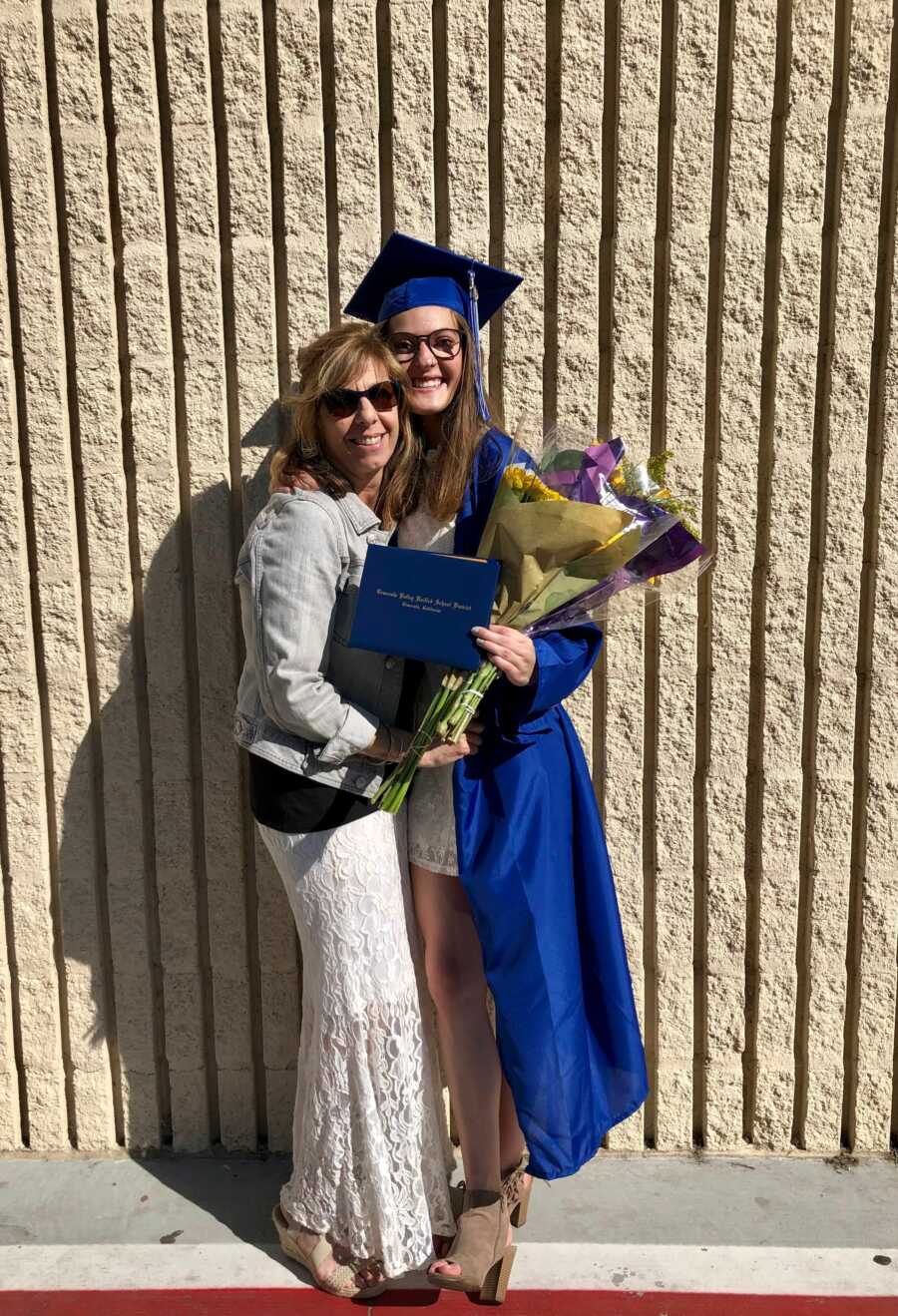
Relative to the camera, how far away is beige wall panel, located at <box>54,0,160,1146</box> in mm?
2816

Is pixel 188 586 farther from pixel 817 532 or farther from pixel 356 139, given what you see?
pixel 817 532

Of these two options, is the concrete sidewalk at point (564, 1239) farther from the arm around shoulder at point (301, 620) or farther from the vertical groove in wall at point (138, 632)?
the arm around shoulder at point (301, 620)

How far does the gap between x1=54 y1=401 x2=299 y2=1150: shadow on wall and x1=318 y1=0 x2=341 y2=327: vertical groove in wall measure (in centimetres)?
35

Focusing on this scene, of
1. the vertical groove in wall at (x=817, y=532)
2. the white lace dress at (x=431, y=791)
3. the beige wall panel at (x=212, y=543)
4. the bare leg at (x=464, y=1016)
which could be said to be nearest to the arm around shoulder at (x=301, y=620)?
the white lace dress at (x=431, y=791)

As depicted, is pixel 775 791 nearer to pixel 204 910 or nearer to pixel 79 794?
pixel 204 910

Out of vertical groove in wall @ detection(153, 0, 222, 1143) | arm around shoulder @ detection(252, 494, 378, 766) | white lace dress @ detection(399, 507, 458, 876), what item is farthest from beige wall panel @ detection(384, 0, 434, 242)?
arm around shoulder @ detection(252, 494, 378, 766)

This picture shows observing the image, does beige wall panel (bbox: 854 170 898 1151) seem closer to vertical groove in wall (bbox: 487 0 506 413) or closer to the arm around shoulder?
vertical groove in wall (bbox: 487 0 506 413)

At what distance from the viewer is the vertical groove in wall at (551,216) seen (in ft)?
9.12

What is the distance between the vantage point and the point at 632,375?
9.40 ft

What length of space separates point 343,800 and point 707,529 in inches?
47.6

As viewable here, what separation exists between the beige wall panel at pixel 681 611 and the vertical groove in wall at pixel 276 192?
97 centimetres

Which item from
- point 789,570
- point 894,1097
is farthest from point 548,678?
point 894,1097

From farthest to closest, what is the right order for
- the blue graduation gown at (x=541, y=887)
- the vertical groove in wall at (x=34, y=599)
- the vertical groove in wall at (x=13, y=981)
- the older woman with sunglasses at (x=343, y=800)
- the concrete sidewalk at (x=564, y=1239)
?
the vertical groove in wall at (x=13, y=981)
the vertical groove in wall at (x=34, y=599)
the concrete sidewalk at (x=564, y=1239)
the blue graduation gown at (x=541, y=887)
the older woman with sunglasses at (x=343, y=800)

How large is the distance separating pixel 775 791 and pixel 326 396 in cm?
158
